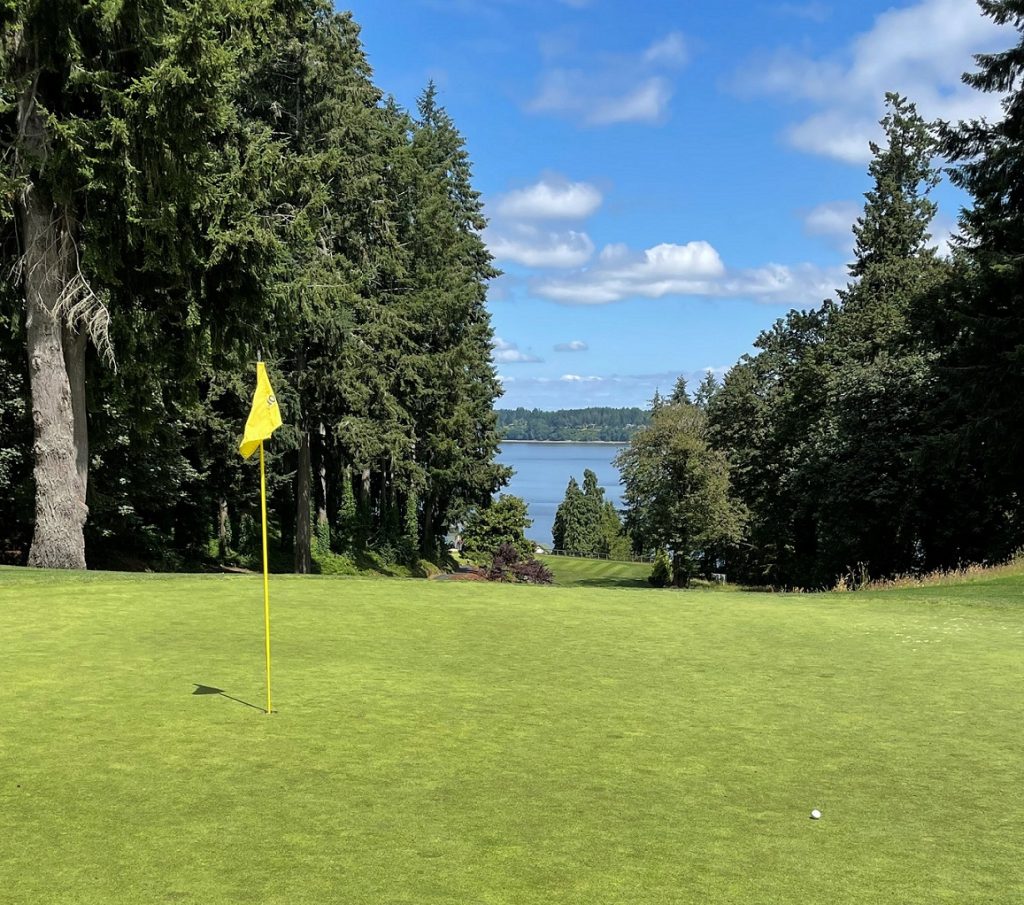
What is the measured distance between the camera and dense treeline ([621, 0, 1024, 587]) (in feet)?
86.0

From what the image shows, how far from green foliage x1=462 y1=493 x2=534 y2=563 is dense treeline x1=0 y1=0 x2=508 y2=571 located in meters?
11.9

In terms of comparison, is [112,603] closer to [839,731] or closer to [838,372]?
[839,731]

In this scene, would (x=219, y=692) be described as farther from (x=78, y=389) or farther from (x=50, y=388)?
(x=78, y=389)

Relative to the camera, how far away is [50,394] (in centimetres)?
1842

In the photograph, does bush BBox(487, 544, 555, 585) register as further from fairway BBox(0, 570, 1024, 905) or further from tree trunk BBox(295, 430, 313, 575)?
fairway BBox(0, 570, 1024, 905)

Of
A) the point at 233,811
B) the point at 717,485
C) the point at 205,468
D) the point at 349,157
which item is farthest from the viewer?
the point at 717,485

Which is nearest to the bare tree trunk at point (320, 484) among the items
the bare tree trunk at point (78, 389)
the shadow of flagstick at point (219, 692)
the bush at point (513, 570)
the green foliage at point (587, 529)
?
the bush at point (513, 570)

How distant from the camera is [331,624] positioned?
10797mm

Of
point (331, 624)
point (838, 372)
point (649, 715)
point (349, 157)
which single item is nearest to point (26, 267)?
point (331, 624)

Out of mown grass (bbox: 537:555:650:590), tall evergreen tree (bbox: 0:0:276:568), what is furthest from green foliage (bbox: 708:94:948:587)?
tall evergreen tree (bbox: 0:0:276:568)

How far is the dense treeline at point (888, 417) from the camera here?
26.2 m

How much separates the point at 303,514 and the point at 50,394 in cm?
1454

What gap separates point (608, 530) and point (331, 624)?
364 ft

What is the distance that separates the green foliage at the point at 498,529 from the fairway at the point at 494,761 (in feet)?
137
